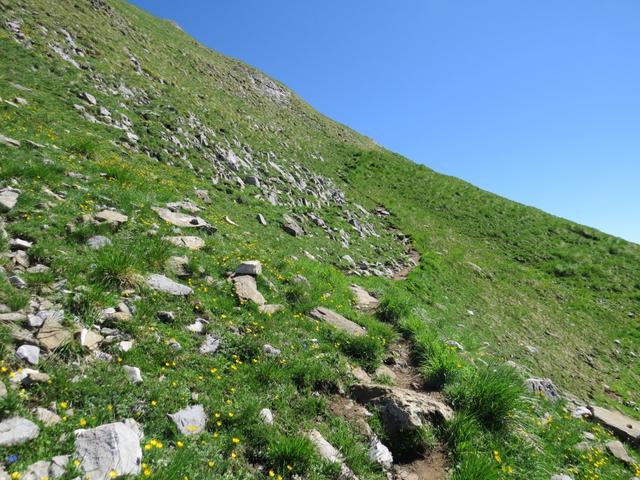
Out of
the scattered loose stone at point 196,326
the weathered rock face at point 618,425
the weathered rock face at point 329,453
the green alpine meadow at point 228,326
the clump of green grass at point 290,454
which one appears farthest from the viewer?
the weathered rock face at point 618,425

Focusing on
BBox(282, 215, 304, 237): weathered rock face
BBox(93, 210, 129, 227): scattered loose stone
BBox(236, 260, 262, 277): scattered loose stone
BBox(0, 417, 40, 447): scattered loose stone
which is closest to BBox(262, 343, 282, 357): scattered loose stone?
BBox(236, 260, 262, 277): scattered loose stone

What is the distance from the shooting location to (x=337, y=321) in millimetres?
10805

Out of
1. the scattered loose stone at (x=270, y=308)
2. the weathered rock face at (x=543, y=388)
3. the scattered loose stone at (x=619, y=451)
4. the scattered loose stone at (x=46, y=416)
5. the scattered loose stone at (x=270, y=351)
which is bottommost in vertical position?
the scattered loose stone at (x=46, y=416)

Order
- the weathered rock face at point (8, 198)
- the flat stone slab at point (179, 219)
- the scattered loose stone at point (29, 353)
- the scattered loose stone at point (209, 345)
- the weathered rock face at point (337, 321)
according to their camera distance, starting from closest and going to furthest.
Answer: the scattered loose stone at point (29, 353) < the scattered loose stone at point (209, 345) < the weathered rock face at point (8, 198) < the weathered rock face at point (337, 321) < the flat stone slab at point (179, 219)

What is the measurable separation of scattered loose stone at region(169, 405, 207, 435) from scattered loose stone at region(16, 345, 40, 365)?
203 cm

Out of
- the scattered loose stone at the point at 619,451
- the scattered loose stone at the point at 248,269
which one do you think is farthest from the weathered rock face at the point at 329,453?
the scattered loose stone at the point at 619,451

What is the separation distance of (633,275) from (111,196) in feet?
127

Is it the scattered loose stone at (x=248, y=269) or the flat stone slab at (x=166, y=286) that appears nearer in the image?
the flat stone slab at (x=166, y=286)

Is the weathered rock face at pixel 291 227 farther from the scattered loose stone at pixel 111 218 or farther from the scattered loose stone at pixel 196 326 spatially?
the scattered loose stone at pixel 196 326

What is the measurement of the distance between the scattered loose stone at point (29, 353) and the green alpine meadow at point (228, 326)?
0.02m

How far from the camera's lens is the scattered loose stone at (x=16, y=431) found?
13.2 ft

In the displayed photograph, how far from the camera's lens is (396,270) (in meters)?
22.2

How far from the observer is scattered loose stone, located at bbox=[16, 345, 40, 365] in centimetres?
519

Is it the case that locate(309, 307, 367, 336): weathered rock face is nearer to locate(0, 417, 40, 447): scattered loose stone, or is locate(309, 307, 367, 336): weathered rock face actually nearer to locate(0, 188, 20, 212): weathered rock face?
locate(0, 417, 40, 447): scattered loose stone
